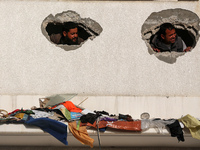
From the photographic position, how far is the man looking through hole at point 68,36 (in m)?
9.59

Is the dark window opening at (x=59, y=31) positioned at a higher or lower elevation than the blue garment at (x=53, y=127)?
higher

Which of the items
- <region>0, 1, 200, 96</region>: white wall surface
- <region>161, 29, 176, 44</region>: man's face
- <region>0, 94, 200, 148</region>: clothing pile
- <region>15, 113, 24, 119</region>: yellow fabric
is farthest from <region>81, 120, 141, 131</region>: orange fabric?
<region>161, 29, 176, 44</region>: man's face

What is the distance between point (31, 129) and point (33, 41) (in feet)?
6.78

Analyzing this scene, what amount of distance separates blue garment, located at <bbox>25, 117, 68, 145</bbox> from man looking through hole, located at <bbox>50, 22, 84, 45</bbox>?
92.3 inches

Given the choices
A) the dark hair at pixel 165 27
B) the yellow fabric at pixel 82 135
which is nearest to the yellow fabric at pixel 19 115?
the yellow fabric at pixel 82 135

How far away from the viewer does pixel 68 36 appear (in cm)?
966

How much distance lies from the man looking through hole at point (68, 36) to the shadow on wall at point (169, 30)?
141cm

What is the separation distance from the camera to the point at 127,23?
9.34m

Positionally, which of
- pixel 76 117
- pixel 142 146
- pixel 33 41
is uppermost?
pixel 33 41

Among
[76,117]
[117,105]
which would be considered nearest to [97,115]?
[76,117]

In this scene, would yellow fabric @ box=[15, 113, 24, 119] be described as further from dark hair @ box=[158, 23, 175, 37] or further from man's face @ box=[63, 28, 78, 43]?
dark hair @ box=[158, 23, 175, 37]

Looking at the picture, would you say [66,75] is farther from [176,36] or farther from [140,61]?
[176,36]

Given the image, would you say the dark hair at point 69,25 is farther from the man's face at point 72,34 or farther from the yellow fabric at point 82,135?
the yellow fabric at point 82,135

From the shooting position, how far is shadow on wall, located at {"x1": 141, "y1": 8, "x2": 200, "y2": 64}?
9.33 m
